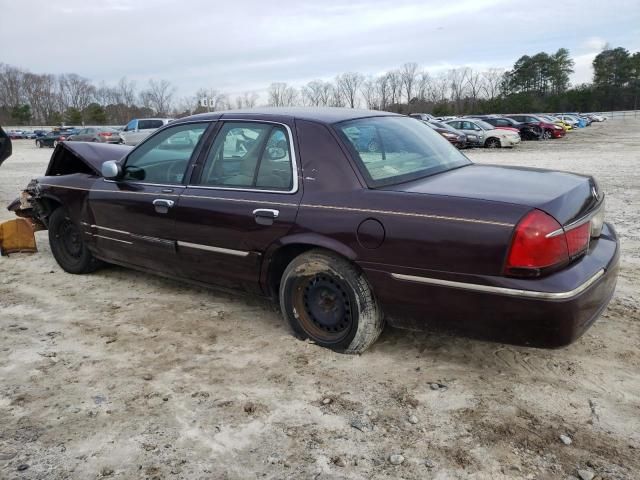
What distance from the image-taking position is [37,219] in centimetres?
621

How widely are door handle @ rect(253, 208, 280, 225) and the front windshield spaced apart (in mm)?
645

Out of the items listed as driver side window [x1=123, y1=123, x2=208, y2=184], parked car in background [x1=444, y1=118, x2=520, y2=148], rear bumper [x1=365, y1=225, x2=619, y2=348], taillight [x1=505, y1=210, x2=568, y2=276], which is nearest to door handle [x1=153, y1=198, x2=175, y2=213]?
driver side window [x1=123, y1=123, x2=208, y2=184]

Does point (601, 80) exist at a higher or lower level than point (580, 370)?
higher

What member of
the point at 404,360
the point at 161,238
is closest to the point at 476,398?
the point at 404,360

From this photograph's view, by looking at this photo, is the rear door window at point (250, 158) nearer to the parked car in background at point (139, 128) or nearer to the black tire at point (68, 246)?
the black tire at point (68, 246)

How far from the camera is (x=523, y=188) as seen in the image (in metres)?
3.04

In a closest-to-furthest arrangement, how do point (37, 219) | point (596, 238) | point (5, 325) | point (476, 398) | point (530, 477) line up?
point (530, 477) < point (476, 398) < point (596, 238) < point (5, 325) < point (37, 219)

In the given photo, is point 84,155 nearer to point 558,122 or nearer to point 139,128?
point 139,128

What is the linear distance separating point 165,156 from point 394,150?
195cm

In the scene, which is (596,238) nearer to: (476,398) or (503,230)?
(503,230)

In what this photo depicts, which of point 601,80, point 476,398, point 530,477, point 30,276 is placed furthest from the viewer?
point 601,80

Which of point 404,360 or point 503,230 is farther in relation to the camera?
point 404,360

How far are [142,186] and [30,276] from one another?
6.68 feet

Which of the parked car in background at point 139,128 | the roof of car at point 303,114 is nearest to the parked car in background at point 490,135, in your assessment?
the parked car in background at point 139,128
